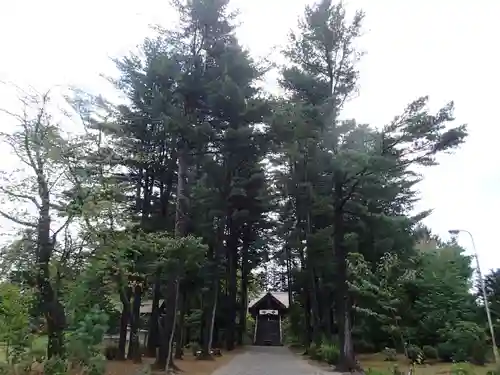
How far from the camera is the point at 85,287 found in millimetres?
10953

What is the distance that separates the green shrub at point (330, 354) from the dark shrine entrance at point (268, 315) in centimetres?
1931

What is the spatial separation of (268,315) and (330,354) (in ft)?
76.1

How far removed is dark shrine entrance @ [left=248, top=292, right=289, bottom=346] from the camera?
39.4 m

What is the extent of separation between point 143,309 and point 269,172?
43.7 ft

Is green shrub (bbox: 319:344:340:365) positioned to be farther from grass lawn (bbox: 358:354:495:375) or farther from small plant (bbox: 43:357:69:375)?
small plant (bbox: 43:357:69:375)

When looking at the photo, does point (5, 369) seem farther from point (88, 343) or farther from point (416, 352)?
point (416, 352)

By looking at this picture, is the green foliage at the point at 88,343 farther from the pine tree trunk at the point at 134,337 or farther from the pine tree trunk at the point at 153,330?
the pine tree trunk at the point at 153,330

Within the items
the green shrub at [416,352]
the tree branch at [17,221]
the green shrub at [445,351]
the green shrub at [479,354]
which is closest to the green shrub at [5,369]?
the tree branch at [17,221]

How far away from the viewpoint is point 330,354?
762 inches

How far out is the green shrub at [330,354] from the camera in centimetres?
1892

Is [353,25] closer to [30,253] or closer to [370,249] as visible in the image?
[370,249]

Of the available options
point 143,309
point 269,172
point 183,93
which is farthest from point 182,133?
point 143,309

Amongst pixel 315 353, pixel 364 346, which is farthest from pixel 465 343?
pixel 364 346

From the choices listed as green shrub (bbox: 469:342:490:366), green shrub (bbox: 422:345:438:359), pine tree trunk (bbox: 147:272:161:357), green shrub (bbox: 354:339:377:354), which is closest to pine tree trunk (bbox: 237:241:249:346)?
green shrub (bbox: 354:339:377:354)
